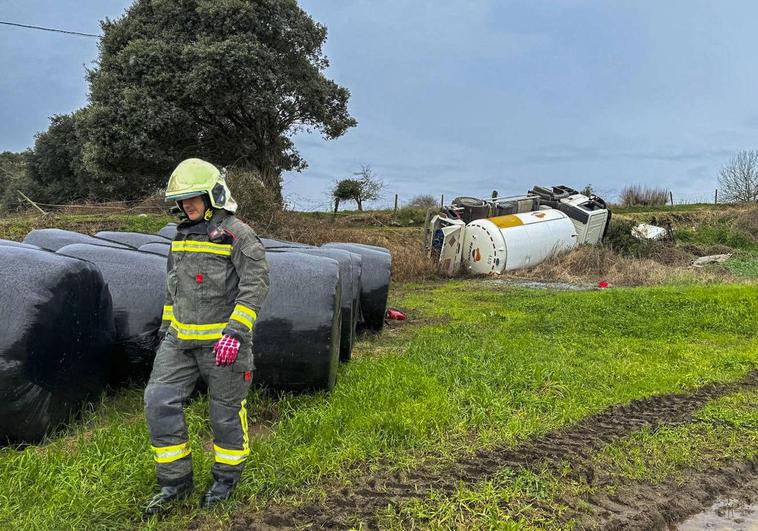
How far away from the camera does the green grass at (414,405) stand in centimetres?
347

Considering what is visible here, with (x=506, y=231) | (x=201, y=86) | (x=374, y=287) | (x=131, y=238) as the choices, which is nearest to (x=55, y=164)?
(x=201, y=86)

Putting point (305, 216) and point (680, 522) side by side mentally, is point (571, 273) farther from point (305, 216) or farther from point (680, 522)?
point (680, 522)

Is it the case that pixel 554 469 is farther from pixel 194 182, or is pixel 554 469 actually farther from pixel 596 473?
pixel 194 182

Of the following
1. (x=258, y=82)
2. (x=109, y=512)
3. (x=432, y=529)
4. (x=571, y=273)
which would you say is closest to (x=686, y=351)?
(x=432, y=529)

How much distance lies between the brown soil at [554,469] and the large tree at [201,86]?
13.6 meters

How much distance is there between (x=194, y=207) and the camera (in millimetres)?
3445

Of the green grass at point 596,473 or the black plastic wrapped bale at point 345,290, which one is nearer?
the green grass at point 596,473

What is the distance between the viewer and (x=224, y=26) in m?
19.9

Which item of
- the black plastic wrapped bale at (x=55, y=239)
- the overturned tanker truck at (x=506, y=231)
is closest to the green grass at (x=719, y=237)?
the overturned tanker truck at (x=506, y=231)

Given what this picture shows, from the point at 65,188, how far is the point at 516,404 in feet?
103

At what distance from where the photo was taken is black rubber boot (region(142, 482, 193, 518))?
328cm

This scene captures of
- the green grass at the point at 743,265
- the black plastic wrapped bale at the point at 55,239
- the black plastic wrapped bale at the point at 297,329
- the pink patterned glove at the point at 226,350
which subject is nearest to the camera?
the pink patterned glove at the point at 226,350

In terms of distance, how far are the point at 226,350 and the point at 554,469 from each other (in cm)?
219

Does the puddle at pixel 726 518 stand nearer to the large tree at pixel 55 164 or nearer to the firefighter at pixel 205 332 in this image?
the firefighter at pixel 205 332
